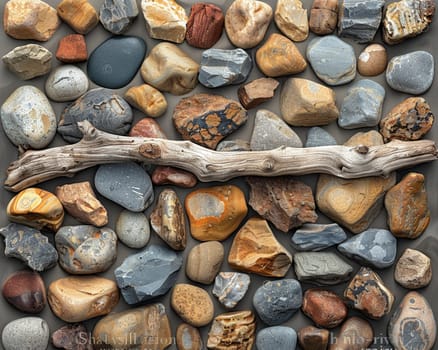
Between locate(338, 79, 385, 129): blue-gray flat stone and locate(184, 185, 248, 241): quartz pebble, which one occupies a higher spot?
locate(338, 79, 385, 129): blue-gray flat stone

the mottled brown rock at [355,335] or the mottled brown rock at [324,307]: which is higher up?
the mottled brown rock at [324,307]

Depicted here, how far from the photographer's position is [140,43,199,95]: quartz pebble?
2020mm

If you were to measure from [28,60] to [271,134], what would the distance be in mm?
726

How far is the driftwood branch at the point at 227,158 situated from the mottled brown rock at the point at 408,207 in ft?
0.18

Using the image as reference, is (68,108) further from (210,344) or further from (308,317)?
(308,317)

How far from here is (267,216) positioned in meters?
2.02

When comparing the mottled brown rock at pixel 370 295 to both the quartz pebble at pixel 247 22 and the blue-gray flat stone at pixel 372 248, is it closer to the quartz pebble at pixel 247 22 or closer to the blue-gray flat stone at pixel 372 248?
the blue-gray flat stone at pixel 372 248

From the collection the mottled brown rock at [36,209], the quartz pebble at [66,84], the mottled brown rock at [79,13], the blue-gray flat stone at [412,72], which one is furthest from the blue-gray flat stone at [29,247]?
the blue-gray flat stone at [412,72]

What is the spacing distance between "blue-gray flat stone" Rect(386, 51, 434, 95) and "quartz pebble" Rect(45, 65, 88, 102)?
0.89 metres

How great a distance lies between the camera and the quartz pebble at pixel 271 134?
6.61 feet

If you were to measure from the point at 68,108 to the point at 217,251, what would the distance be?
1.97 ft

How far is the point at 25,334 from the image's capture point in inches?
78.0

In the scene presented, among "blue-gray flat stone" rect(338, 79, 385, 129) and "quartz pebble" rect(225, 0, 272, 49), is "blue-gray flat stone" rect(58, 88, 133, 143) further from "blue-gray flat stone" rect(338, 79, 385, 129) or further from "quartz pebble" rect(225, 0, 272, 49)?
"blue-gray flat stone" rect(338, 79, 385, 129)

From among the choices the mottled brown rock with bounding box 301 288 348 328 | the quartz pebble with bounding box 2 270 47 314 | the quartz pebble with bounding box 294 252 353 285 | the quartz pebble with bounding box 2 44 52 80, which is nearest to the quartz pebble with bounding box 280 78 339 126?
the quartz pebble with bounding box 294 252 353 285
